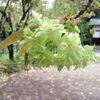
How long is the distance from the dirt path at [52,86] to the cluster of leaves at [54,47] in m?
3.25

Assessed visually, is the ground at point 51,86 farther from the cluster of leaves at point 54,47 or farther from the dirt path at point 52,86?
the cluster of leaves at point 54,47

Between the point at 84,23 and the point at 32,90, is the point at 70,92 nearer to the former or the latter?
the point at 32,90

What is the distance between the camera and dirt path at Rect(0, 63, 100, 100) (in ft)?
12.4

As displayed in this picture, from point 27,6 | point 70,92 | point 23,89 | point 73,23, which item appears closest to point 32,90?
point 23,89

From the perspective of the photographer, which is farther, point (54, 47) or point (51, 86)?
point (51, 86)

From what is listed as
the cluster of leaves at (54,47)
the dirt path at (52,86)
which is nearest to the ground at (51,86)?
the dirt path at (52,86)

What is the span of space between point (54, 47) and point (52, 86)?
4.01 meters

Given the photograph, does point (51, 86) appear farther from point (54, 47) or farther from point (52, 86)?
point (54, 47)

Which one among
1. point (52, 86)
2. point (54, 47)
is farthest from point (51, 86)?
point (54, 47)

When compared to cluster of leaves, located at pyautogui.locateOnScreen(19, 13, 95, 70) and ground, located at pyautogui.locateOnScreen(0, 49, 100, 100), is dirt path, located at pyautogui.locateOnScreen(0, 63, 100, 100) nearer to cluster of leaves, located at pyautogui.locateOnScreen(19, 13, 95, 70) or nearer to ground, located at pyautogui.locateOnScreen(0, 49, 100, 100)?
ground, located at pyautogui.locateOnScreen(0, 49, 100, 100)

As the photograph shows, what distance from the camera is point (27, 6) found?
5.03 metres

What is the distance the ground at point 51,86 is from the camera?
149 inches

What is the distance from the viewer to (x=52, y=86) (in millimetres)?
4199

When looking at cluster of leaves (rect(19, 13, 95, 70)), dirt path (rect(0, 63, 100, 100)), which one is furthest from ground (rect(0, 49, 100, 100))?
cluster of leaves (rect(19, 13, 95, 70))
